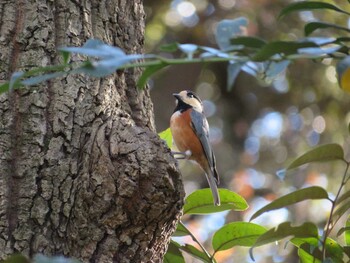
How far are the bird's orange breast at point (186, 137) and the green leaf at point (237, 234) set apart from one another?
2.36 meters

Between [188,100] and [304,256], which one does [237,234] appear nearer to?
[304,256]

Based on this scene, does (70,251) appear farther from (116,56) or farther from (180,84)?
(180,84)

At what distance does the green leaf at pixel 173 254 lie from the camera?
5.87ft

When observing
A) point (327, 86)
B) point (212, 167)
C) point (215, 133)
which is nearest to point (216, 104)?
point (215, 133)

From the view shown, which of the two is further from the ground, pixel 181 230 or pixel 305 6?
pixel 305 6

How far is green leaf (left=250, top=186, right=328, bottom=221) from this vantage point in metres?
1.12

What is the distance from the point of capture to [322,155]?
3.72 ft

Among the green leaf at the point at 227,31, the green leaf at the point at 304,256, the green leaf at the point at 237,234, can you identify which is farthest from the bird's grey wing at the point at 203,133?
the green leaf at the point at 227,31

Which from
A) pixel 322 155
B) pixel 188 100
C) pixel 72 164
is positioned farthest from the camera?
pixel 188 100

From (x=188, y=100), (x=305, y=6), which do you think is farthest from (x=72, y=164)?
(x=188, y=100)

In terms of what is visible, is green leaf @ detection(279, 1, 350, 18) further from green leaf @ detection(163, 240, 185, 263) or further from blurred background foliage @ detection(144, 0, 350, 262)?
blurred background foliage @ detection(144, 0, 350, 262)

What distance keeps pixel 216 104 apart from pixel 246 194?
1089 mm

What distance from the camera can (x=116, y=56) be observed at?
33.6 inches

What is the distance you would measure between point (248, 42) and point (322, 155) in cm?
32
